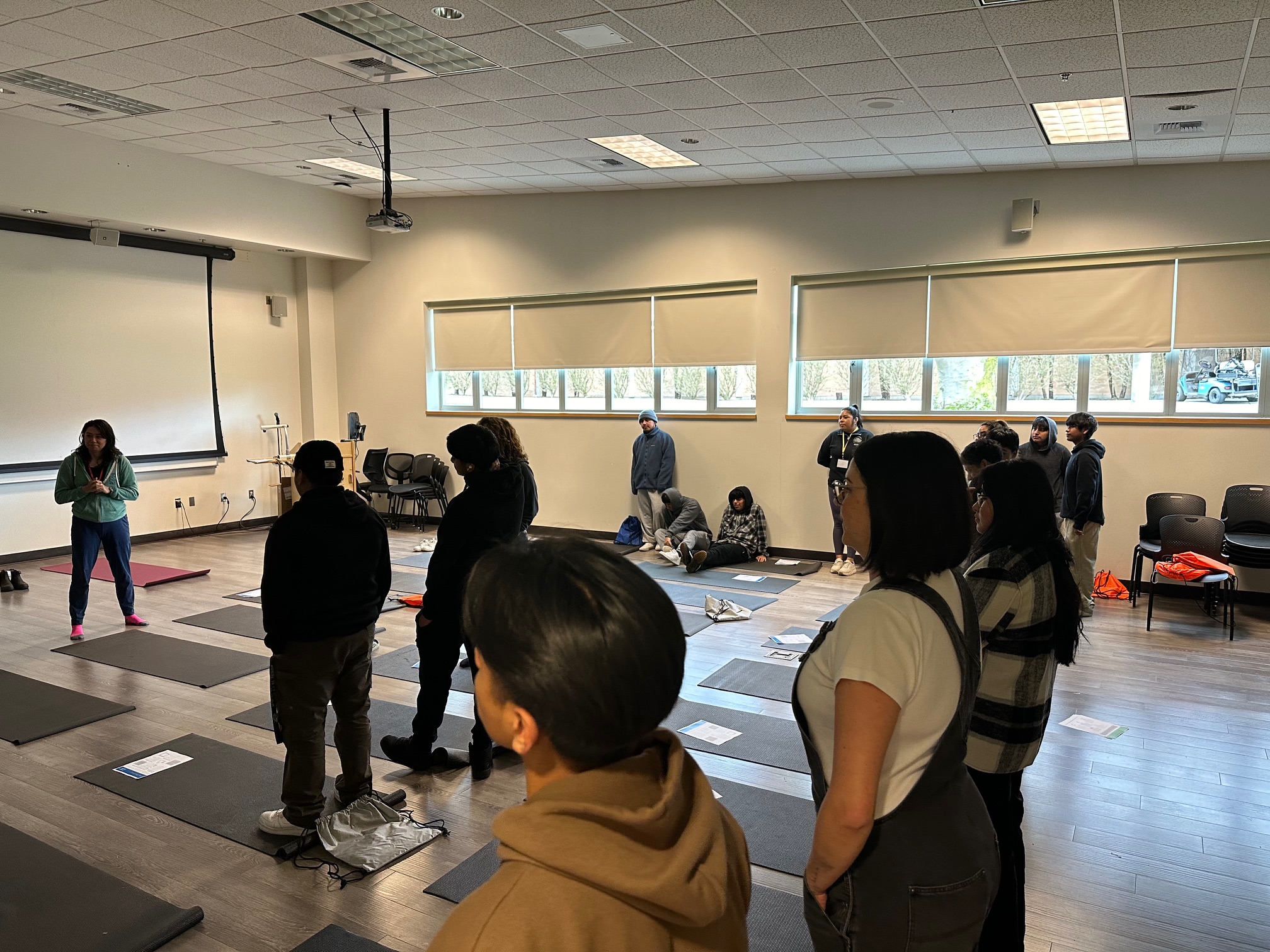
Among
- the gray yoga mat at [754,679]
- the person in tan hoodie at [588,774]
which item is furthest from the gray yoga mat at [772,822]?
the person in tan hoodie at [588,774]

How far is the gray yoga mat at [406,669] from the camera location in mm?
5023

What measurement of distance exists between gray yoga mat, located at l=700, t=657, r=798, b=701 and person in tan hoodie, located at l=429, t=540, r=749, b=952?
4012mm

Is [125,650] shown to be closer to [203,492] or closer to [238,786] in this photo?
[238,786]

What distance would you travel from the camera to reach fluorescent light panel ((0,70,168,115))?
5.87 metres

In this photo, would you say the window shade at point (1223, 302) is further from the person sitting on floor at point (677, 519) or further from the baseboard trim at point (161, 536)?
the baseboard trim at point (161, 536)

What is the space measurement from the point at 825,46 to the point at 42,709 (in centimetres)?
546

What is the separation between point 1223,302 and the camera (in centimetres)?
673

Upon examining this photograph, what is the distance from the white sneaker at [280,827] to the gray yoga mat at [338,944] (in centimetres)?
64

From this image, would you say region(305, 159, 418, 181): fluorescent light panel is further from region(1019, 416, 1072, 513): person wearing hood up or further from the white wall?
region(1019, 416, 1072, 513): person wearing hood up

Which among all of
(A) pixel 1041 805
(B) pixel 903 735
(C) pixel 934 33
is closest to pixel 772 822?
(A) pixel 1041 805

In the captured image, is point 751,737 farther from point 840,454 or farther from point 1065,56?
point 840,454

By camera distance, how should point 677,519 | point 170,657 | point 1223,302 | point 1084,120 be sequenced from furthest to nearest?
1. point 677,519
2. point 1223,302
3. point 1084,120
4. point 170,657

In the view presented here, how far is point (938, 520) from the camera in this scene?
1434mm

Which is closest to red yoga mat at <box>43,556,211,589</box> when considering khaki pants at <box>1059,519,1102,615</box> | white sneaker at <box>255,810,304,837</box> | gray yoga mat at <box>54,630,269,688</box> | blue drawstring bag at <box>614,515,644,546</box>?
gray yoga mat at <box>54,630,269,688</box>
